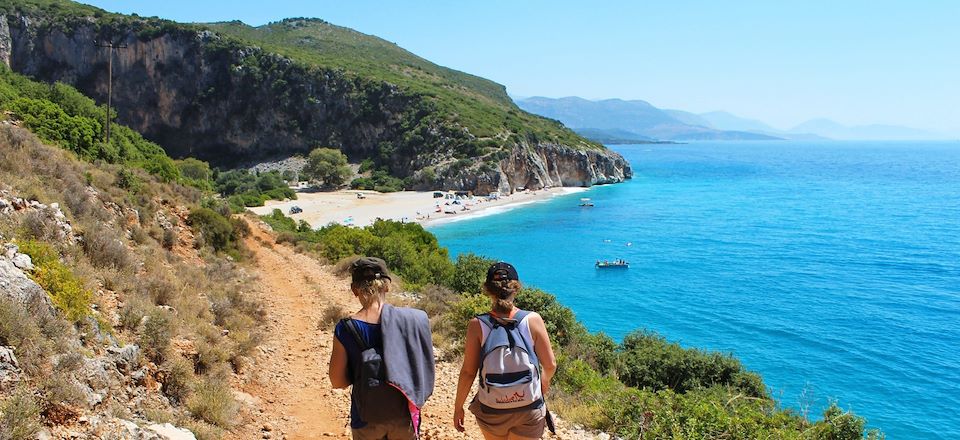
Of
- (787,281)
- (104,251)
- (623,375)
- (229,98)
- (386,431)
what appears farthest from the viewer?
(229,98)

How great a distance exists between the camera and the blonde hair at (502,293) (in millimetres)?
3807

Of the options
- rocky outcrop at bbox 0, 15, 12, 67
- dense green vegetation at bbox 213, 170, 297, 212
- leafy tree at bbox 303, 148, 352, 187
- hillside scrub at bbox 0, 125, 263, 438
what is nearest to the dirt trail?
hillside scrub at bbox 0, 125, 263, 438

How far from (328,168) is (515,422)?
7708 centimetres

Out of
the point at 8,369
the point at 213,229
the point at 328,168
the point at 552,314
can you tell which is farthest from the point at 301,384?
the point at 328,168

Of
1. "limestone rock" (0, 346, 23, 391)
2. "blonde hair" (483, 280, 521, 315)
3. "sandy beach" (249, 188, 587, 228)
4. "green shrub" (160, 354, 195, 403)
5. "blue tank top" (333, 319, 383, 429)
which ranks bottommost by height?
"sandy beach" (249, 188, 587, 228)

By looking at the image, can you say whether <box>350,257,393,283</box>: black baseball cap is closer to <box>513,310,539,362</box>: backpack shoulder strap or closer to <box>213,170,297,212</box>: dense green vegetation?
<box>513,310,539,362</box>: backpack shoulder strap

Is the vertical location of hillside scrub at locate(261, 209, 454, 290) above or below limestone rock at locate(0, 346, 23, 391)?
below

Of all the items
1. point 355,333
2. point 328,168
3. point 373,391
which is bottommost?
point 328,168

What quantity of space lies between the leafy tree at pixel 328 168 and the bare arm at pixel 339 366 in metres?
76.7

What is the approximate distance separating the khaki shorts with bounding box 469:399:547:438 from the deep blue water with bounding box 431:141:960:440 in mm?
8536

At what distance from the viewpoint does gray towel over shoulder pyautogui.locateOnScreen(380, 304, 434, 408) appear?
11.4 ft

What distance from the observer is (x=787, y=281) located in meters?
35.9

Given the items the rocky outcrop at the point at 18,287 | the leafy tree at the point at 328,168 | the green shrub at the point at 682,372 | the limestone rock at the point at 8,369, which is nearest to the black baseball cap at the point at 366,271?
the limestone rock at the point at 8,369

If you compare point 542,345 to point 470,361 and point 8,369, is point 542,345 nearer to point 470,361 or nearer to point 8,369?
point 470,361
